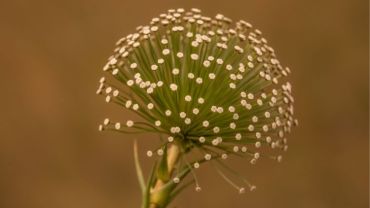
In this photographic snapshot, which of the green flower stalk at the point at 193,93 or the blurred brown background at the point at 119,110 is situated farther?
the blurred brown background at the point at 119,110

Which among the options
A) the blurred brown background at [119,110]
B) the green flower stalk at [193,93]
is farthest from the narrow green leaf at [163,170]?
the blurred brown background at [119,110]

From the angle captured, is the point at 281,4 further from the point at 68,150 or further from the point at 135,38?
the point at 135,38

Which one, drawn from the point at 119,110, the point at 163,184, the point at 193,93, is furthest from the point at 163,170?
the point at 119,110

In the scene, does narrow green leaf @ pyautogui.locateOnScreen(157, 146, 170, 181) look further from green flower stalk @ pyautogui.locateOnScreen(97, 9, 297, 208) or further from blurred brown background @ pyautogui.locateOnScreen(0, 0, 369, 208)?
blurred brown background @ pyautogui.locateOnScreen(0, 0, 369, 208)

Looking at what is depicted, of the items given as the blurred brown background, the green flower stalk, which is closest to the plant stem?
the green flower stalk

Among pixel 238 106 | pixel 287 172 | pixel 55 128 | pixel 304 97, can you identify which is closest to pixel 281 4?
pixel 304 97

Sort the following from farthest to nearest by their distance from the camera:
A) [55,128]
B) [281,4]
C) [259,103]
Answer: [281,4], [55,128], [259,103]

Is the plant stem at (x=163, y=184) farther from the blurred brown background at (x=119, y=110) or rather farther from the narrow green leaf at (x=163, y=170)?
the blurred brown background at (x=119, y=110)

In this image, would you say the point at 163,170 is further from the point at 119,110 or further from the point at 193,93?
the point at 119,110
